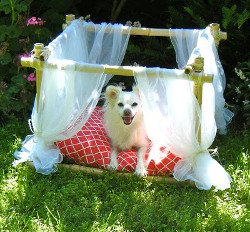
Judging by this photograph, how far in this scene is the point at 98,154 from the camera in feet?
10.8

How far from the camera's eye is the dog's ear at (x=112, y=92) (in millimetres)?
3195

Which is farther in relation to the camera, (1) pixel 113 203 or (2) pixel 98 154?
(2) pixel 98 154

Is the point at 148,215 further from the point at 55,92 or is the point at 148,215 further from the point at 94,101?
the point at 55,92

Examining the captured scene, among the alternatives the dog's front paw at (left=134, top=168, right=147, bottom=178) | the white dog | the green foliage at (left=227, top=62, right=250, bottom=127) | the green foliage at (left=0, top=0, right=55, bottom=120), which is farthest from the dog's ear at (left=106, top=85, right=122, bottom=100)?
the green foliage at (left=227, top=62, right=250, bottom=127)

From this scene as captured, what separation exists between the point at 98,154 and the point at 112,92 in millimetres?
535

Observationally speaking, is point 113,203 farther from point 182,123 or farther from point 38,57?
point 38,57

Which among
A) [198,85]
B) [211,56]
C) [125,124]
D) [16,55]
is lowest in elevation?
[125,124]

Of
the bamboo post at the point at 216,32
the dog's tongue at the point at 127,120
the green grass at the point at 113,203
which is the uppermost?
the bamboo post at the point at 216,32

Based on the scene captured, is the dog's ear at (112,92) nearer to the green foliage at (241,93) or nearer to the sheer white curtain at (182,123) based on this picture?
the sheer white curtain at (182,123)

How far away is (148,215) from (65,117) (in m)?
1.00

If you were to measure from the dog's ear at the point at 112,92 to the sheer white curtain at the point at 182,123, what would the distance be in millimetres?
368

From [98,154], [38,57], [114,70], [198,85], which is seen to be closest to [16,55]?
[38,57]

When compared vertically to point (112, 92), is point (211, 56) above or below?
above

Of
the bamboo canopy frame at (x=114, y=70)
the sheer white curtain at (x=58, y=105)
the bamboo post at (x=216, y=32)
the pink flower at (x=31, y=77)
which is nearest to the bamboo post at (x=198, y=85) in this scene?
the bamboo canopy frame at (x=114, y=70)
